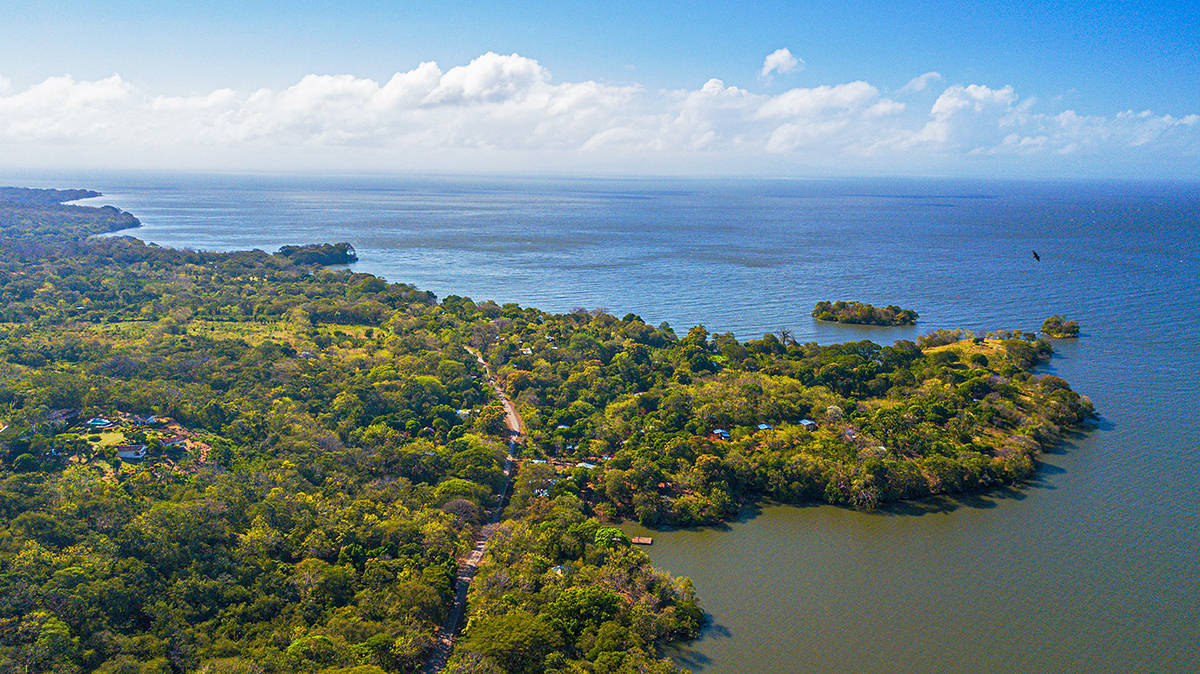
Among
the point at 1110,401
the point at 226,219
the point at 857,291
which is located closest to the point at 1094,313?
the point at 857,291

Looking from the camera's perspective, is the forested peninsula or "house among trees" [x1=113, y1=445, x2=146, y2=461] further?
"house among trees" [x1=113, y1=445, x2=146, y2=461]

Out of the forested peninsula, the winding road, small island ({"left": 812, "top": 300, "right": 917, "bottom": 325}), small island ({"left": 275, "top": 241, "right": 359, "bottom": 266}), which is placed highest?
small island ({"left": 275, "top": 241, "right": 359, "bottom": 266})

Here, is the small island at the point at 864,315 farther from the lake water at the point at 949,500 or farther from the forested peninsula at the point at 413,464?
the forested peninsula at the point at 413,464

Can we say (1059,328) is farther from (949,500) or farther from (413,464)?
(413,464)

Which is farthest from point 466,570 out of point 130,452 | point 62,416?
point 62,416

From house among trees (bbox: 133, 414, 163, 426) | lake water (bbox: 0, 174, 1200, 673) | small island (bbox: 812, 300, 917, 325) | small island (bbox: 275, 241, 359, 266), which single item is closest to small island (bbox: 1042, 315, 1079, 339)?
lake water (bbox: 0, 174, 1200, 673)

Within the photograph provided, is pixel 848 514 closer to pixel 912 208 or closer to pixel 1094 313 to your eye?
pixel 1094 313

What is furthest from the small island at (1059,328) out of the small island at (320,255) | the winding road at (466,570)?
the small island at (320,255)

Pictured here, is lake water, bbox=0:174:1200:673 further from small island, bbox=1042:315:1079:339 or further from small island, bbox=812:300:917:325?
small island, bbox=812:300:917:325
